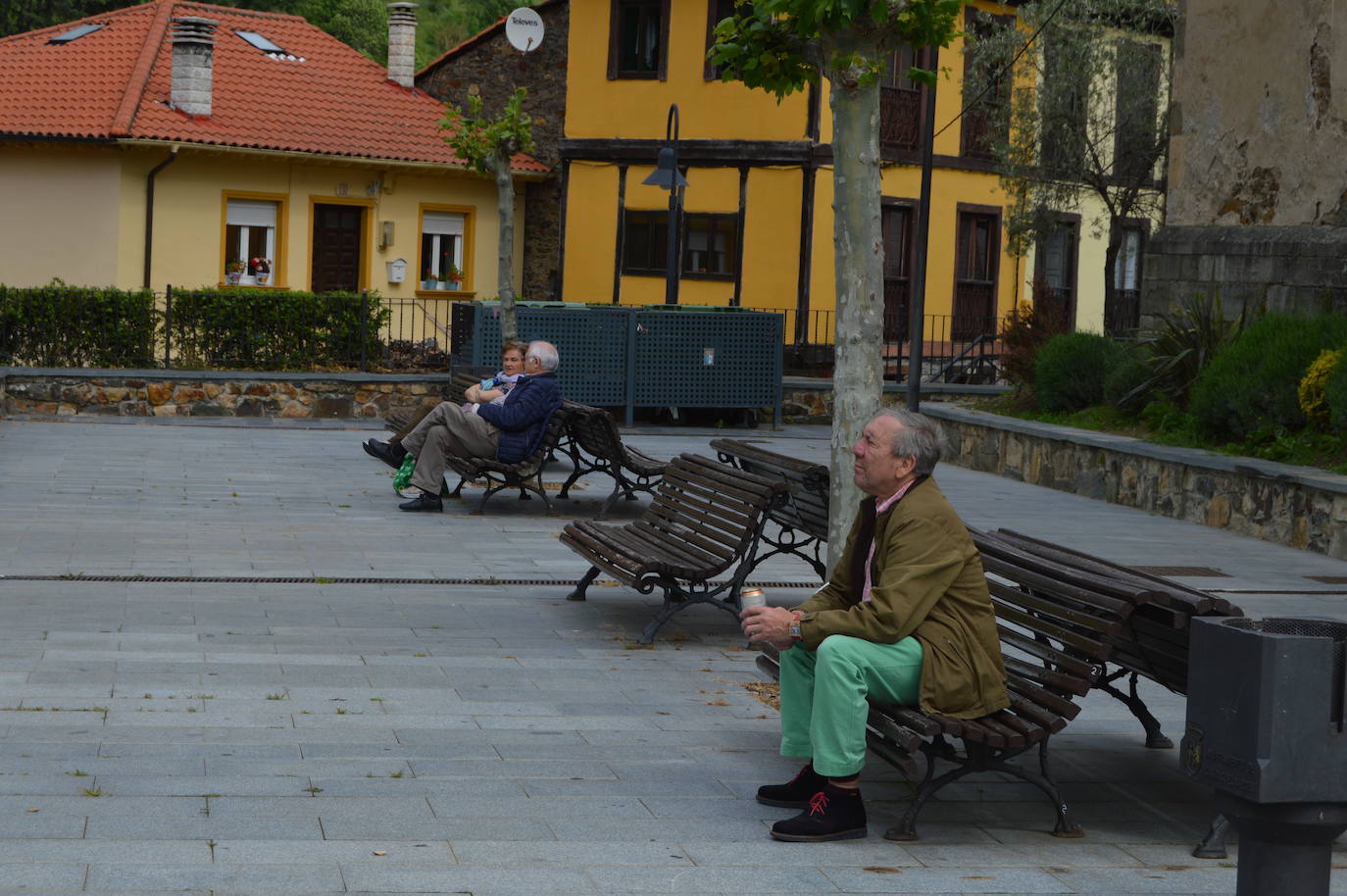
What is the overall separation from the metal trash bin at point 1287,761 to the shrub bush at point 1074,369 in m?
15.0

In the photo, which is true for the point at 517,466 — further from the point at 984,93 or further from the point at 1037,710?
the point at 984,93

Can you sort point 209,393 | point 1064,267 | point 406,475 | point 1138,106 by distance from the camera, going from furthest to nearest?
point 1064,267 → point 1138,106 → point 209,393 → point 406,475

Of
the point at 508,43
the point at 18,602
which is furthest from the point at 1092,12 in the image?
the point at 18,602

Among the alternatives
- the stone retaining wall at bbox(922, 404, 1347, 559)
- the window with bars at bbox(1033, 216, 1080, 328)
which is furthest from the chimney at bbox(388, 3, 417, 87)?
the stone retaining wall at bbox(922, 404, 1347, 559)

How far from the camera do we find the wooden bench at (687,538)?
8492 millimetres

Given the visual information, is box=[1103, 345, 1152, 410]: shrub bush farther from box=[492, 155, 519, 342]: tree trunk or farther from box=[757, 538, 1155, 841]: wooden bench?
box=[757, 538, 1155, 841]: wooden bench

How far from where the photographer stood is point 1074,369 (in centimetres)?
1850

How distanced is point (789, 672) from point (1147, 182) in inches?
1080

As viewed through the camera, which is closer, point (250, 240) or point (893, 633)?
point (893, 633)

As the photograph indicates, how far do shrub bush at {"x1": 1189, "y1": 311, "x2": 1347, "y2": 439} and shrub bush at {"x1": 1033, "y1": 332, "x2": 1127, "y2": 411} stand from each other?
2.28 metres

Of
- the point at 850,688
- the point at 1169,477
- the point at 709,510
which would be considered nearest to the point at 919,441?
the point at 850,688

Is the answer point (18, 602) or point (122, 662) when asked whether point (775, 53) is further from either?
point (18, 602)

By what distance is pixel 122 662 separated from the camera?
7465 mm

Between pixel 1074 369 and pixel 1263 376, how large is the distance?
11.9 feet
